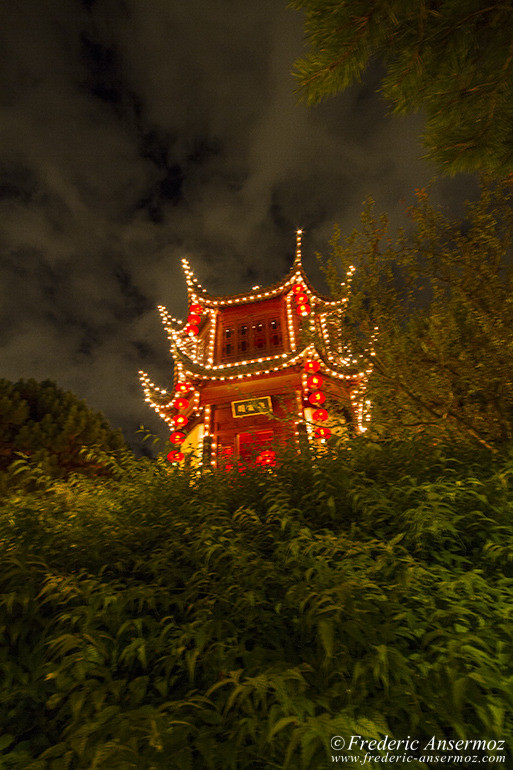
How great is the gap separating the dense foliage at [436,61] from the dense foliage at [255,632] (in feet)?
9.60

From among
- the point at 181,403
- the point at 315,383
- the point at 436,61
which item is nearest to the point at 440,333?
the point at 436,61

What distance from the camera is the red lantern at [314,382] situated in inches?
465

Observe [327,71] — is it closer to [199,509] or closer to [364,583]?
[364,583]

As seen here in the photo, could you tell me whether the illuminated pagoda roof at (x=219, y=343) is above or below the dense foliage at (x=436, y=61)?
above

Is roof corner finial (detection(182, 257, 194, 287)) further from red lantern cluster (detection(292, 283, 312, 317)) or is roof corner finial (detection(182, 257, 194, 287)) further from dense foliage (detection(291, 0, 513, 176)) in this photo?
dense foliage (detection(291, 0, 513, 176))

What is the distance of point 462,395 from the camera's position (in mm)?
5324

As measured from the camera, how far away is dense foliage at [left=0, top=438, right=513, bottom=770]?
1531 millimetres

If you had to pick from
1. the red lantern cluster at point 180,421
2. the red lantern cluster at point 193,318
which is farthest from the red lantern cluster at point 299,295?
the red lantern cluster at point 180,421

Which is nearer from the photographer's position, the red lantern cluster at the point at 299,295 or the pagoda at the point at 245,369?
the pagoda at the point at 245,369

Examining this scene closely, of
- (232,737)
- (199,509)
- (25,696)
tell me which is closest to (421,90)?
(199,509)

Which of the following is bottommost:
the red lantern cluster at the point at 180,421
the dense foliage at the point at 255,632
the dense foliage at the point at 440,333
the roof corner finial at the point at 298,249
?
the dense foliage at the point at 255,632

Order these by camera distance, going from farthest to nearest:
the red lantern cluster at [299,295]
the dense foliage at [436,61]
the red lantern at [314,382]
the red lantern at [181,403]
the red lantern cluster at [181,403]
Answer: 1. the red lantern cluster at [299,295]
2. the red lantern at [181,403]
3. the red lantern cluster at [181,403]
4. the red lantern at [314,382]
5. the dense foliage at [436,61]

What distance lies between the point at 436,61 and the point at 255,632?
4250 millimetres

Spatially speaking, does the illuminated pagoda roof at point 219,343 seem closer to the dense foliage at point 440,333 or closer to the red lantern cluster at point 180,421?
the red lantern cluster at point 180,421
